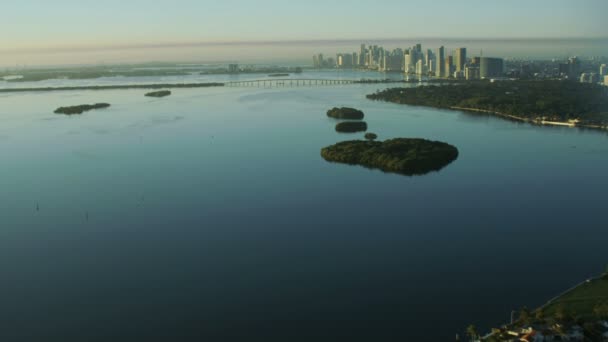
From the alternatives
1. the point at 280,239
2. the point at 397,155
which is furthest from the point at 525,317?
the point at 397,155

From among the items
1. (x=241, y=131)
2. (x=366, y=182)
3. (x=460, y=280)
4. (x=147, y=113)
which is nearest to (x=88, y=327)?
(x=460, y=280)

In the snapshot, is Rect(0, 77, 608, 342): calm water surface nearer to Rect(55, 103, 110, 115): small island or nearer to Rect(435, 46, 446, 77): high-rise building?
Rect(55, 103, 110, 115): small island

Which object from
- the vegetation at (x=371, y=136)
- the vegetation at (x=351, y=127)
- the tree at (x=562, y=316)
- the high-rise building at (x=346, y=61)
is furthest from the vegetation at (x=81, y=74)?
the tree at (x=562, y=316)

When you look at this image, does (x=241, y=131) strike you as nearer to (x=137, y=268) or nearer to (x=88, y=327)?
(x=137, y=268)

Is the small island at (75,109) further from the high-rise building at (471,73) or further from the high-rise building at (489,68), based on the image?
the high-rise building at (489,68)

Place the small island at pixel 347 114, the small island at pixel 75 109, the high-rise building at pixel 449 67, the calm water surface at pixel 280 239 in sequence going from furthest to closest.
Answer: the high-rise building at pixel 449 67, the small island at pixel 75 109, the small island at pixel 347 114, the calm water surface at pixel 280 239

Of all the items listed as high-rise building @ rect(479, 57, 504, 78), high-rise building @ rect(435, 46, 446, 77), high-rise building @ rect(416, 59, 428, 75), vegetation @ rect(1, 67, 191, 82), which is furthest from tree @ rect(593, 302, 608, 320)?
vegetation @ rect(1, 67, 191, 82)
